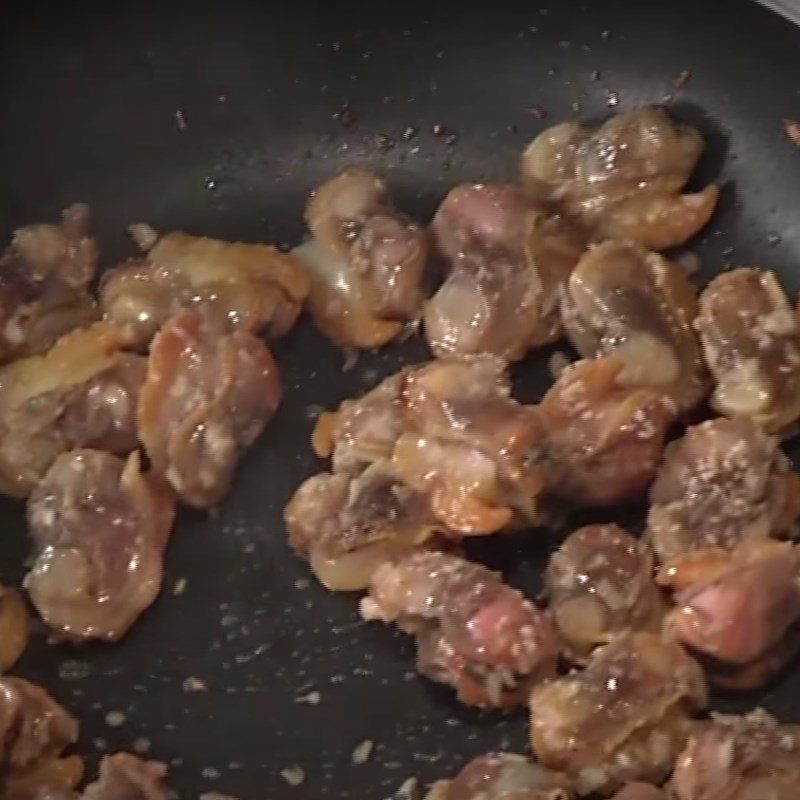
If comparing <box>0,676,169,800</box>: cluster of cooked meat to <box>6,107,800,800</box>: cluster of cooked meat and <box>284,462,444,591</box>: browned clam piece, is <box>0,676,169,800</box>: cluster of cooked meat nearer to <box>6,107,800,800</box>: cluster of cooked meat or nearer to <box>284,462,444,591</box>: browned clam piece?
<box>6,107,800,800</box>: cluster of cooked meat

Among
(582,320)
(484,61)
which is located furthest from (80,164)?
(582,320)

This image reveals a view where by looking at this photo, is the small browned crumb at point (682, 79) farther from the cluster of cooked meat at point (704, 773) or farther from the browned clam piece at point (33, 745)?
the browned clam piece at point (33, 745)

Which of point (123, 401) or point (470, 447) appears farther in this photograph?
point (123, 401)

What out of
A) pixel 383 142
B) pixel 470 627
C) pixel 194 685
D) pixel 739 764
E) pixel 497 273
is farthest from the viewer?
pixel 383 142

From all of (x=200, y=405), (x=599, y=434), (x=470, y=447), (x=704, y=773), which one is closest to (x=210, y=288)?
(x=200, y=405)

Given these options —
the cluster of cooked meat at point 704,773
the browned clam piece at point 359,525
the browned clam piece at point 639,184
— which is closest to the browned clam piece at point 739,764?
the cluster of cooked meat at point 704,773

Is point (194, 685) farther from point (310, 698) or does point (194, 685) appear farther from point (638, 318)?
point (638, 318)

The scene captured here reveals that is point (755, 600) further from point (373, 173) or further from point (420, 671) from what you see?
Result: point (373, 173)

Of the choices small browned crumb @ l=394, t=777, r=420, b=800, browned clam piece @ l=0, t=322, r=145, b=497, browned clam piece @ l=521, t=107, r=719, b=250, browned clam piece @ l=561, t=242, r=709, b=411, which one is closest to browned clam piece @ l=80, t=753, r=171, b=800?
small browned crumb @ l=394, t=777, r=420, b=800
